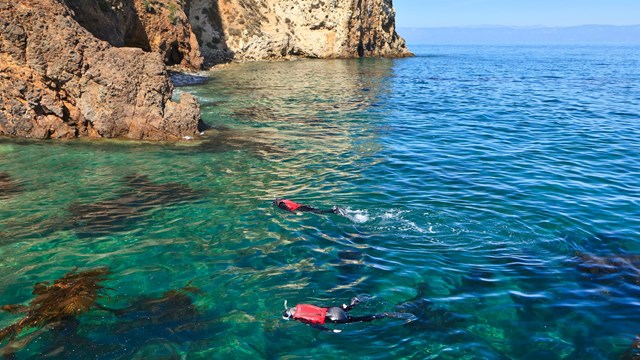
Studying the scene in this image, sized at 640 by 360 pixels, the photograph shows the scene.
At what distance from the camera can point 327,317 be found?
796 centimetres

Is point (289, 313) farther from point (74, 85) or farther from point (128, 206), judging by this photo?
point (74, 85)

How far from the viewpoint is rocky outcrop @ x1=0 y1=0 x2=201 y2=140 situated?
798 inches

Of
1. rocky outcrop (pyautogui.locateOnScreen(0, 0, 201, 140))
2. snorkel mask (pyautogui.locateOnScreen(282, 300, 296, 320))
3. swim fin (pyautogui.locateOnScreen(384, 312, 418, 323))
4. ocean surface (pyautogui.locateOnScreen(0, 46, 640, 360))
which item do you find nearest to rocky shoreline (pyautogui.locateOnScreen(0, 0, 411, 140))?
rocky outcrop (pyautogui.locateOnScreen(0, 0, 201, 140))

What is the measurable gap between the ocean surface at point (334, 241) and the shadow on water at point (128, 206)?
8cm

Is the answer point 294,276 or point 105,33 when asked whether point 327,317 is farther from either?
point 105,33

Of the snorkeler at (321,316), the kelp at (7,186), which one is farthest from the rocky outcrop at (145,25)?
the snorkeler at (321,316)

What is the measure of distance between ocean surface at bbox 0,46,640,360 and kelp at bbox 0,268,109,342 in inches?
8.9

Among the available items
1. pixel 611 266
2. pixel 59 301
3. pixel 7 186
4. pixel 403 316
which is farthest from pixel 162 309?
pixel 611 266

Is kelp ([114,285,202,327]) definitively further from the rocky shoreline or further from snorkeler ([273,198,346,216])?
the rocky shoreline

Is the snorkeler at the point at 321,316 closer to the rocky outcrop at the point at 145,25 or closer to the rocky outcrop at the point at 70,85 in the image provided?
the rocky outcrop at the point at 70,85

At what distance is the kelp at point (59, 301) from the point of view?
8.09m

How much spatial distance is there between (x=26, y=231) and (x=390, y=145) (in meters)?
14.7

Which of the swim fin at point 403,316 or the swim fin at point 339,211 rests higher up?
the swim fin at point 339,211

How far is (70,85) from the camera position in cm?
2105
